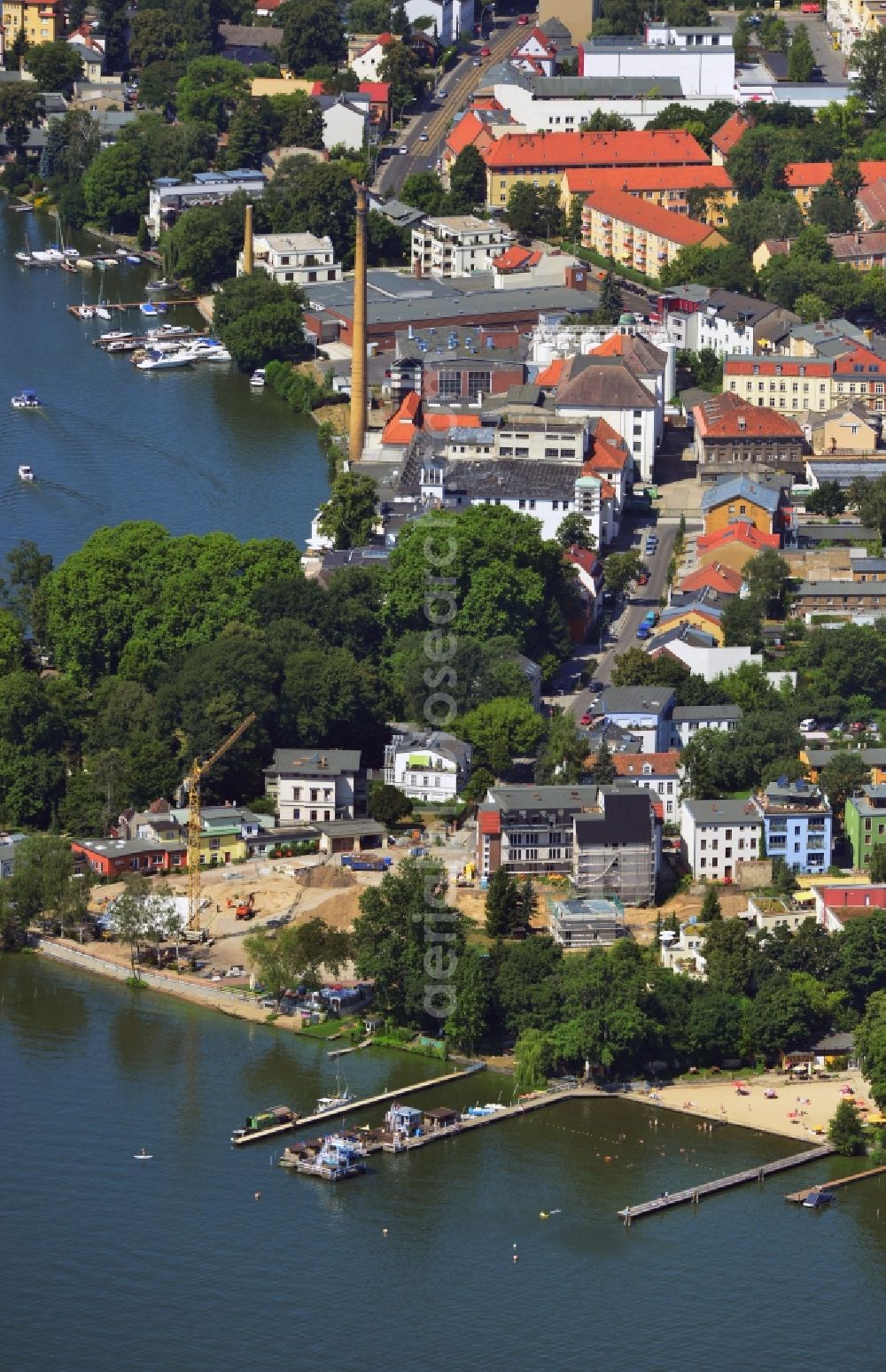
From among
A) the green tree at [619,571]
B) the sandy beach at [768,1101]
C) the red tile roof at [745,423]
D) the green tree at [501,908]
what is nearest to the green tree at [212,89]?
the red tile roof at [745,423]

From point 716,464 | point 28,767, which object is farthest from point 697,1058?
point 716,464

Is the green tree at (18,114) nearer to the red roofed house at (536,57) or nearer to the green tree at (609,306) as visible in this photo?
the red roofed house at (536,57)

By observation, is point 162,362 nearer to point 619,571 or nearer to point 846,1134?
Answer: point 619,571

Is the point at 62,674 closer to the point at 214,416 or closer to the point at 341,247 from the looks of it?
the point at 214,416

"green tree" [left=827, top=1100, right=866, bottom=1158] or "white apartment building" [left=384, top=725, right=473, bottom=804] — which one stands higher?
"white apartment building" [left=384, top=725, right=473, bottom=804]

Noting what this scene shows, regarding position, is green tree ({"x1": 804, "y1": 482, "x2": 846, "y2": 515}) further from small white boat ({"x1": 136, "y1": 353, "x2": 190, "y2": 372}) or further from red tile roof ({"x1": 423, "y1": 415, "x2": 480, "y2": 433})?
small white boat ({"x1": 136, "y1": 353, "x2": 190, "y2": 372})

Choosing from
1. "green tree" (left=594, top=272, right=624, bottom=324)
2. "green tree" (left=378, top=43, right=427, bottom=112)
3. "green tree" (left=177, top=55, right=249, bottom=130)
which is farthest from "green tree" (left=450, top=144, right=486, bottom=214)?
"green tree" (left=594, top=272, right=624, bottom=324)
